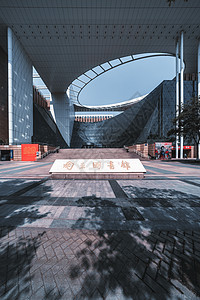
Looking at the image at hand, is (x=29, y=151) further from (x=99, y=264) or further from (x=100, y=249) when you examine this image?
(x=99, y=264)

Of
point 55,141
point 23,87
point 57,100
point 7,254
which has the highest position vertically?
point 57,100

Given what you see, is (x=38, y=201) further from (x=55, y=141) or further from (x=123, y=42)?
(x=55, y=141)

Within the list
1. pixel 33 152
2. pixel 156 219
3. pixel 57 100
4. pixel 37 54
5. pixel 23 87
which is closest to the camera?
pixel 156 219

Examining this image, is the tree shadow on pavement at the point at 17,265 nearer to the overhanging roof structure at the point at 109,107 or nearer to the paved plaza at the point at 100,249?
the paved plaza at the point at 100,249

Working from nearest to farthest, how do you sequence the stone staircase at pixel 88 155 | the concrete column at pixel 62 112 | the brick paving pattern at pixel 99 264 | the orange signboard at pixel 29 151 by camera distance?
the brick paving pattern at pixel 99 264, the stone staircase at pixel 88 155, the orange signboard at pixel 29 151, the concrete column at pixel 62 112

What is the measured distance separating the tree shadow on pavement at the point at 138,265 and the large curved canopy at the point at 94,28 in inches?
1164

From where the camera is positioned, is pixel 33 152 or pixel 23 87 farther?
pixel 23 87

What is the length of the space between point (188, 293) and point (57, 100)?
4808cm

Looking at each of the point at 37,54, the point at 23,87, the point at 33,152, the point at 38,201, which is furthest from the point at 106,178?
the point at 37,54

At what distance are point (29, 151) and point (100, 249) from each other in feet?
76.1

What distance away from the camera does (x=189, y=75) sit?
36156 millimetres

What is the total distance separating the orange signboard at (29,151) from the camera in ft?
70.8

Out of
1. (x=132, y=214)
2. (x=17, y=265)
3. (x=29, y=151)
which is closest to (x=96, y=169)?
(x=132, y=214)

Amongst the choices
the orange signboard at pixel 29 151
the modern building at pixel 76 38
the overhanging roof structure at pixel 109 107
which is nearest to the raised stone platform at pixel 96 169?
the orange signboard at pixel 29 151
